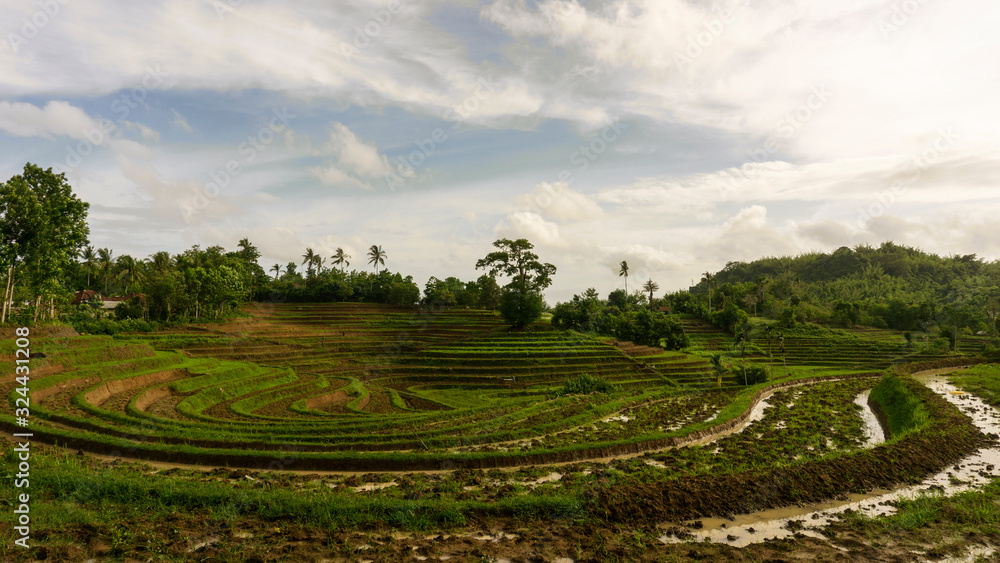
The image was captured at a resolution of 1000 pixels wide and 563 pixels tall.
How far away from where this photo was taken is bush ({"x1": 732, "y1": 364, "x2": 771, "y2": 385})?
44.8 metres

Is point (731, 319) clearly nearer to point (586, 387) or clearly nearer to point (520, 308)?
point (520, 308)

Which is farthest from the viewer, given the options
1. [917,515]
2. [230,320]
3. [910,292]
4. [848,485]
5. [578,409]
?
[910,292]

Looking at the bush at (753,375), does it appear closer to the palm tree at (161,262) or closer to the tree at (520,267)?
the tree at (520,267)

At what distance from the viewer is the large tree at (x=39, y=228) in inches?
1190

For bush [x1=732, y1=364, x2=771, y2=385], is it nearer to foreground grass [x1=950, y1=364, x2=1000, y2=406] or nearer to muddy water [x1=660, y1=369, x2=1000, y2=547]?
foreground grass [x1=950, y1=364, x2=1000, y2=406]

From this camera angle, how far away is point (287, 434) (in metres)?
20.0

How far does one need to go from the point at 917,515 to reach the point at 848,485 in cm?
247

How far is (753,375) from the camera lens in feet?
150

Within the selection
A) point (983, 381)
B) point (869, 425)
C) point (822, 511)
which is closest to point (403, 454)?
point (822, 511)

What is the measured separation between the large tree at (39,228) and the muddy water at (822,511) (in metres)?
40.0

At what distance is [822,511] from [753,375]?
116 ft

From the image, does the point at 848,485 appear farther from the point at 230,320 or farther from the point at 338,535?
the point at 230,320

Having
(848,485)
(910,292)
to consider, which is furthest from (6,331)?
(910,292)

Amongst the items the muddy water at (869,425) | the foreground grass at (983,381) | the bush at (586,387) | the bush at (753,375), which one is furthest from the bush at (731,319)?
the bush at (586,387)
